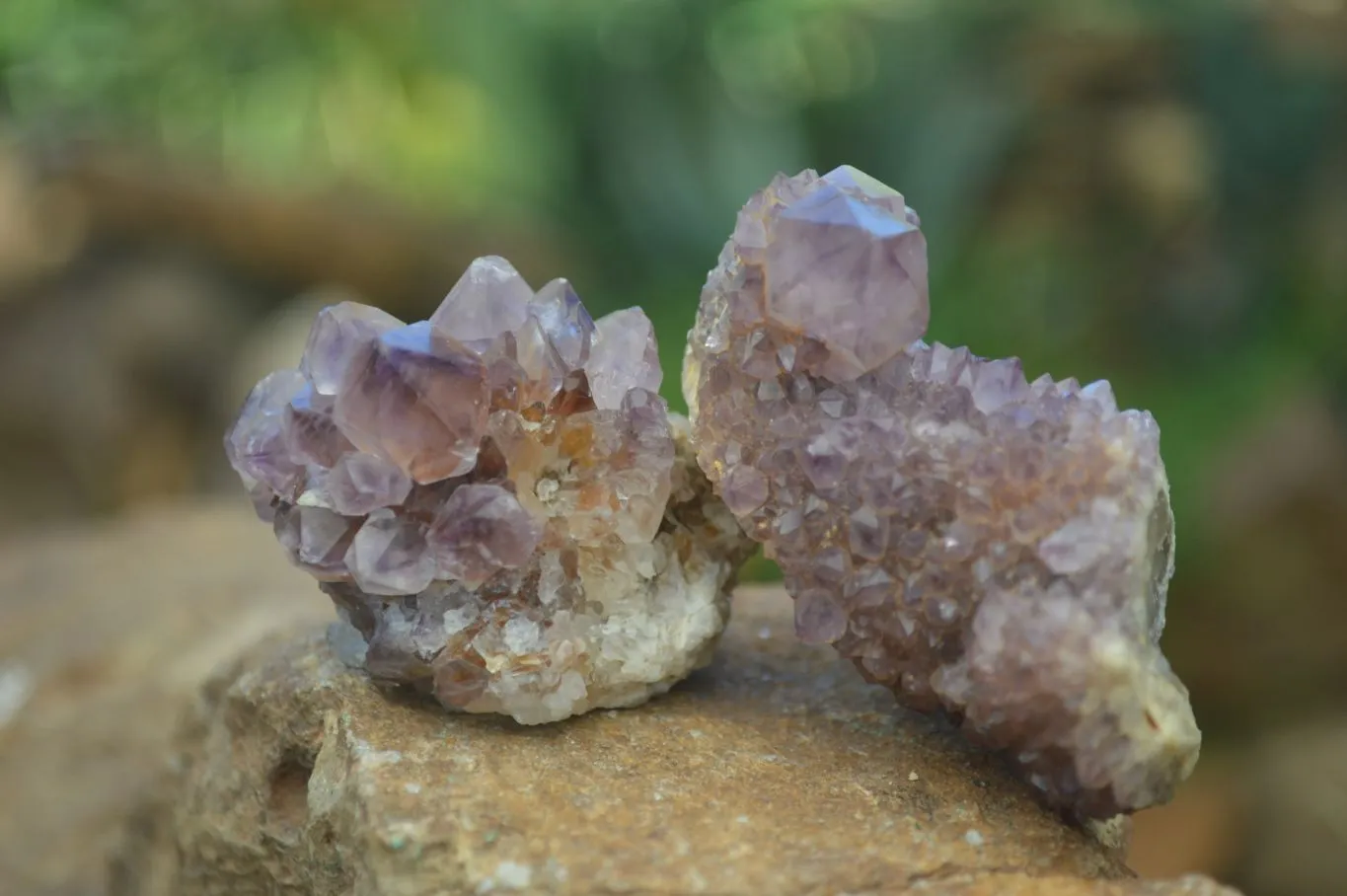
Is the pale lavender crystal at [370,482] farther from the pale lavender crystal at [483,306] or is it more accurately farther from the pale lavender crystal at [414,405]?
the pale lavender crystal at [483,306]

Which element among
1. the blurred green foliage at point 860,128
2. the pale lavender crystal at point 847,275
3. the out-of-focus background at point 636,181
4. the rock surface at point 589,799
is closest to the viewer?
the rock surface at point 589,799

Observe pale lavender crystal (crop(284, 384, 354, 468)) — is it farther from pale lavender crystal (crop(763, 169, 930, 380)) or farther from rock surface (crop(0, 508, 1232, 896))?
pale lavender crystal (crop(763, 169, 930, 380))

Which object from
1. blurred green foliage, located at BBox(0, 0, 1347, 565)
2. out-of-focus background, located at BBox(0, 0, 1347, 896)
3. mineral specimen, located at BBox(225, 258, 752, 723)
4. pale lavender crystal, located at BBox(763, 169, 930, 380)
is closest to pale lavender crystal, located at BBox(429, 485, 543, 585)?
mineral specimen, located at BBox(225, 258, 752, 723)

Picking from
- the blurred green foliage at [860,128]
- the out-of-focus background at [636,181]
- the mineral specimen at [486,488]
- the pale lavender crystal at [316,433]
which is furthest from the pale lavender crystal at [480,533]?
the blurred green foliage at [860,128]

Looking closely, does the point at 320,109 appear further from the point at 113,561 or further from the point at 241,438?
the point at 241,438

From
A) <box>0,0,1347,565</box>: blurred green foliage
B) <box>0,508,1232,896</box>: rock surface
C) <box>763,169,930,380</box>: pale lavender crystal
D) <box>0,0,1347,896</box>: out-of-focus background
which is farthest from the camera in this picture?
<box>0,0,1347,565</box>: blurred green foliage

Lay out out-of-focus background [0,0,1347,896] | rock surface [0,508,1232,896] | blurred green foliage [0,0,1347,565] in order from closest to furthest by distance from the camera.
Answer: rock surface [0,508,1232,896] → out-of-focus background [0,0,1347,896] → blurred green foliage [0,0,1347,565]

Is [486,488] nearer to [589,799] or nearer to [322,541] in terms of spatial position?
[322,541]
